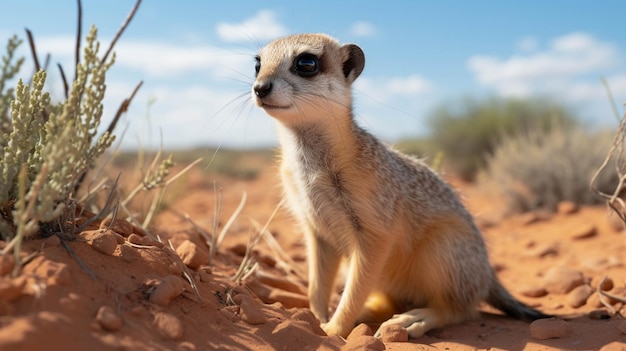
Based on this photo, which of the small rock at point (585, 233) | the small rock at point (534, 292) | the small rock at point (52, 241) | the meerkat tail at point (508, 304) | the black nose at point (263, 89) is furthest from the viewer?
the small rock at point (585, 233)

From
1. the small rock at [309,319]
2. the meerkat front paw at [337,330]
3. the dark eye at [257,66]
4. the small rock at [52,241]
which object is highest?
the dark eye at [257,66]

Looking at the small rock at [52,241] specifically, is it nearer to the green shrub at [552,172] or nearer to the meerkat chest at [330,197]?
the meerkat chest at [330,197]

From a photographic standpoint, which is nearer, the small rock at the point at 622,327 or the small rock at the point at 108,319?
the small rock at the point at 108,319

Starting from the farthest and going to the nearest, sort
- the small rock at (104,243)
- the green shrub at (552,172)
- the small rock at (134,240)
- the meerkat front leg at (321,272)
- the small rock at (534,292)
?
the green shrub at (552,172) < the small rock at (534,292) < the meerkat front leg at (321,272) < the small rock at (134,240) < the small rock at (104,243)

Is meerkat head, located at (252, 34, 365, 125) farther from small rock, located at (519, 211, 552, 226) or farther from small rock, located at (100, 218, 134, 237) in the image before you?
small rock, located at (519, 211, 552, 226)

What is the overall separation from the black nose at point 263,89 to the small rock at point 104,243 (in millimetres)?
1116

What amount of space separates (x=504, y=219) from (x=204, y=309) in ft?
24.4

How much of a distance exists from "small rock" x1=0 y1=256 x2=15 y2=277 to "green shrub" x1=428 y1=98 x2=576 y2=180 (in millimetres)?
13662

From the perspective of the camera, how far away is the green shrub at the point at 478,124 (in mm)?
15258

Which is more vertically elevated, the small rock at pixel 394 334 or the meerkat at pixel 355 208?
the meerkat at pixel 355 208

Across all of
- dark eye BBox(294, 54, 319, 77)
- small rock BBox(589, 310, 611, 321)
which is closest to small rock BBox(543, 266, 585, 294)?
small rock BBox(589, 310, 611, 321)

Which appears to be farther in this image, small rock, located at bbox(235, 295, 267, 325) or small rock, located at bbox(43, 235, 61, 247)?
small rock, located at bbox(235, 295, 267, 325)

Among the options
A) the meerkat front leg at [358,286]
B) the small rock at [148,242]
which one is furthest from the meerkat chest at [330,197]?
the small rock at [148,242]

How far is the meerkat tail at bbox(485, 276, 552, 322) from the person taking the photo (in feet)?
13.5
